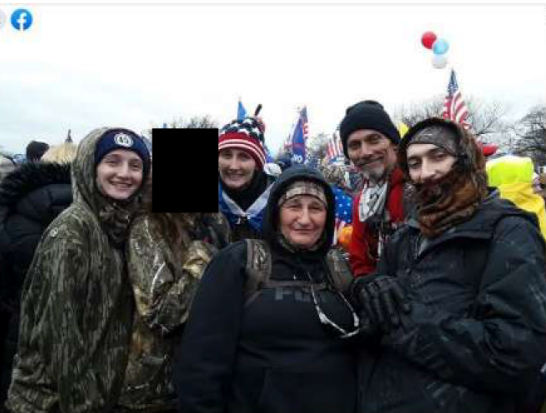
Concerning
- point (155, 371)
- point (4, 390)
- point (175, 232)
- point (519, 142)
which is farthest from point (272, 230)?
point (519, 142)

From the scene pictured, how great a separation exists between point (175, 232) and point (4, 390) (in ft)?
5.94

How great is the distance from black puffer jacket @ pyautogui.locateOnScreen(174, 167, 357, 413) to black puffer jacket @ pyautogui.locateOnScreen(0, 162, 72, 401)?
4.99ft

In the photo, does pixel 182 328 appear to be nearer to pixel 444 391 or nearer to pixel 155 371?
pixel 155 371

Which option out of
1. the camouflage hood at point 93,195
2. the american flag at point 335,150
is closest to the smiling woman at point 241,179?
the camouflage hood at point 93,195

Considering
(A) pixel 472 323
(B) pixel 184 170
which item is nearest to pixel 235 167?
(B) pixel 184 170

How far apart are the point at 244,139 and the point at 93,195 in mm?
1312

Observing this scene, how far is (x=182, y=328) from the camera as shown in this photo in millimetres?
2561

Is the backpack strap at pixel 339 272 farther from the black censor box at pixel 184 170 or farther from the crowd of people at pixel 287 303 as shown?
the black censor box at pixel 184 170

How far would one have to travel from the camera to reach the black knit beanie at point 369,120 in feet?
10.9

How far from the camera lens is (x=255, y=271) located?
2.37m

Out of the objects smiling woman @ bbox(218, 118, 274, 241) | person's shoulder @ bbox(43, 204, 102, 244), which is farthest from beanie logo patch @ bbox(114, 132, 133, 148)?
smiling woman @ bbox(218, 118, 274, 241)

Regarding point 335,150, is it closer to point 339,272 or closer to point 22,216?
point 22,216

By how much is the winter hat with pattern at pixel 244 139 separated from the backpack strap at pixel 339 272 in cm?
125

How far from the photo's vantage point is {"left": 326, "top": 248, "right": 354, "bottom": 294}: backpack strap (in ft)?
8.23
